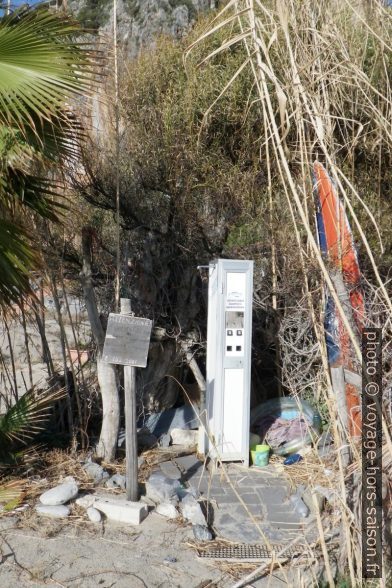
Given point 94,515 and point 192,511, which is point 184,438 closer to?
point 192,511

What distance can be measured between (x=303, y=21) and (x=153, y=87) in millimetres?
6689

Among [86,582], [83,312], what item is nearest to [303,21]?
A: [86,582]

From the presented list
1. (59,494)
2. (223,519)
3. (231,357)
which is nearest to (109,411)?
(59,494)

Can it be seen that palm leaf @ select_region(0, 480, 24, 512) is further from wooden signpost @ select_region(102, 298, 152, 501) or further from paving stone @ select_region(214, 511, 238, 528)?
paving stone @ select_region(214, 511, 238, 528)

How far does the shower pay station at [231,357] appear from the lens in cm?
694

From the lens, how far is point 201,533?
5.29 metres

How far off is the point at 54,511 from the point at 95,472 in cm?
78

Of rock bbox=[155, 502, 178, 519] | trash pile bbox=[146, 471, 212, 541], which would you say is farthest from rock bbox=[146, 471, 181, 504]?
rock bbox=[155, 502, 178, 519]

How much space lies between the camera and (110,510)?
18.5 ft

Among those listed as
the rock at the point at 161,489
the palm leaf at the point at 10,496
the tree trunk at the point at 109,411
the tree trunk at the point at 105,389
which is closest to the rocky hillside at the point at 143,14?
the tree trunk at the point at 105,389

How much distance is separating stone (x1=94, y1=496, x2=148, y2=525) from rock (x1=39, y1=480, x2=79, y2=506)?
274 mm

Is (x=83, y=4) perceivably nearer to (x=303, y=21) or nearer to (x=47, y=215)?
(x=47, y=215)

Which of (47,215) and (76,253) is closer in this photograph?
(47,215)

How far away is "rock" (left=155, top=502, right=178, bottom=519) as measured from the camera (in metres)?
5.64
